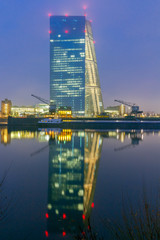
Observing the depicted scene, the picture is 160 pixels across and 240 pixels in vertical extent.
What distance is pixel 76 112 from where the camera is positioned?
193250 mm

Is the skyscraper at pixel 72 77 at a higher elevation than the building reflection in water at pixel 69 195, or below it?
higher

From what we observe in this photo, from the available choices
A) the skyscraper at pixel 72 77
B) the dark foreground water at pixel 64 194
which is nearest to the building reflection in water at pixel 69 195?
the dark foreground water at pixel 64 194

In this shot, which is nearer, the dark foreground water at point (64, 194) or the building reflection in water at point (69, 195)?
the dark foreground water at point (64, 194)

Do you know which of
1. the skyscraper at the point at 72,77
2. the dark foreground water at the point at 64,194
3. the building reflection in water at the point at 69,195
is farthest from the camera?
the skyscraper at the point at 72,77

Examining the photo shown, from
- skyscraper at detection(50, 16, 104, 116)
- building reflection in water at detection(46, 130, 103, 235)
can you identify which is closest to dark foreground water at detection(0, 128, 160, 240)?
building reflection in water at detection(46, 130, 103, 235)

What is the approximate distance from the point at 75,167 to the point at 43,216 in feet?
32.8

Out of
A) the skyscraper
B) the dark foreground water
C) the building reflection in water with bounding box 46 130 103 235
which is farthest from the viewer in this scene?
the skyscraper

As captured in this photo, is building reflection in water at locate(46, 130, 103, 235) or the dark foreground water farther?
building reflection in water at locate(46, 130, 103, 235)

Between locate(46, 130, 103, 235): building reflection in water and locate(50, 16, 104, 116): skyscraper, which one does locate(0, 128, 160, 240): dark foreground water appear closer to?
locate(46, 130, 103, 235): building reflection in water

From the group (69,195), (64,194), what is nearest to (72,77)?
(64,194)

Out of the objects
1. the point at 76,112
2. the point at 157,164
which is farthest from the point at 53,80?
the point at 157,164

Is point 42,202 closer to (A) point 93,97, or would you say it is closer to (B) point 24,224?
(B) point 24,224

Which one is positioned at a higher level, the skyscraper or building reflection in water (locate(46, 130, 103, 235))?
the skyscraper

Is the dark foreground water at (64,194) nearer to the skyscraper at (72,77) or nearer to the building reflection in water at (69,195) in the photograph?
the building reflection in water at (69,195)
